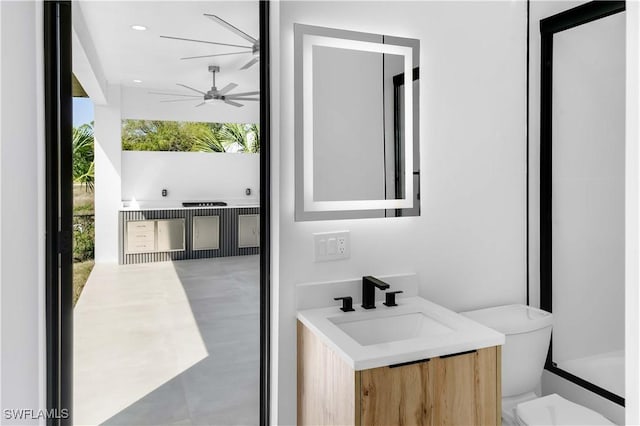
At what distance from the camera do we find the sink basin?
1677 mm

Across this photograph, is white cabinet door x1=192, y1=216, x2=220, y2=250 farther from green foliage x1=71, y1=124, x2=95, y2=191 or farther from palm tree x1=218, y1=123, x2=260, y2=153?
green foliage x1=71, y1=124, x2=95, y2=191

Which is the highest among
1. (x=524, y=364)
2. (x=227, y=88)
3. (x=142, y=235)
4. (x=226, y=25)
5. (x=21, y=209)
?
(x=226, y=25)

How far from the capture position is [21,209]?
4.55 feet

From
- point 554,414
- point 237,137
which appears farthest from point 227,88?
point 554,414

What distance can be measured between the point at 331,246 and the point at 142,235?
81.6 inches

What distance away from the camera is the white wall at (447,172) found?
1739mm

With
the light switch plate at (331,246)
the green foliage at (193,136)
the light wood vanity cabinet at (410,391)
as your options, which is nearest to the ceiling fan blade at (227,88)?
the green foliage at (193,136)

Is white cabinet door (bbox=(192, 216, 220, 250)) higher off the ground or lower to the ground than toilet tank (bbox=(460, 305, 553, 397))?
higher

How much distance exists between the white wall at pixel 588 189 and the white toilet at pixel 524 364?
1.01ft

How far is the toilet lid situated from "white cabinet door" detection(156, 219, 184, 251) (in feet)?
10.9

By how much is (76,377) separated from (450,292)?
1980 mm

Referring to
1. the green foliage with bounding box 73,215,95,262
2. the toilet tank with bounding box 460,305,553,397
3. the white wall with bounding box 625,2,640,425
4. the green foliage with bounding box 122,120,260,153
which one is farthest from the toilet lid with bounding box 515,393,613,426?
the green foliage with bounding box 122,120,260,153

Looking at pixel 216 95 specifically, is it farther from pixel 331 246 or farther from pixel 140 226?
pixel 331 246

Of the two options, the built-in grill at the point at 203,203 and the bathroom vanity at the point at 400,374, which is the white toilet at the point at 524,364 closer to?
the bathroom vanity at the point at 400,374
